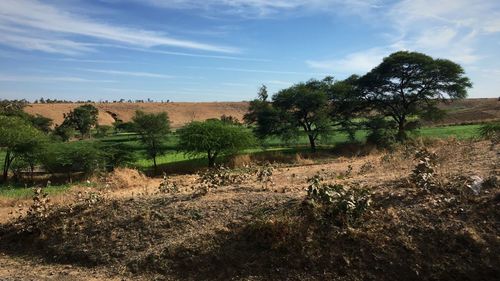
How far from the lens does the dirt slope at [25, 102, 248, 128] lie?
10650 centimetres

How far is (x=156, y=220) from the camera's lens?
28.0ft

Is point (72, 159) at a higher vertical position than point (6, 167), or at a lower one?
higher

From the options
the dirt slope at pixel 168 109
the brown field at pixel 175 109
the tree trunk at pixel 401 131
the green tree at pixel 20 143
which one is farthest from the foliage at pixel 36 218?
the dirt slope at pixel 168 109

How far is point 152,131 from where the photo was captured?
4062 centimetres

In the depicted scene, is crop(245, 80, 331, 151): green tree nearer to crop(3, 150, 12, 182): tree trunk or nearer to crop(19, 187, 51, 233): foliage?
crop(3, 150, 12, 182): tree trunk

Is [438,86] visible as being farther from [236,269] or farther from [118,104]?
[118,104]

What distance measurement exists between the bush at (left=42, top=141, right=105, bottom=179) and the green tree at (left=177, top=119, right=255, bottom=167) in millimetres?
6758

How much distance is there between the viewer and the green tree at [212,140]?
119 ft

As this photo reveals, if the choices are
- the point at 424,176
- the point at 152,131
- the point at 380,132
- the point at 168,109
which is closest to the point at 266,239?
the point at 424,176

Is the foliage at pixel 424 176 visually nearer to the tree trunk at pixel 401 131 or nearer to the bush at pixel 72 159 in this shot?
the bush at pixel 72 159

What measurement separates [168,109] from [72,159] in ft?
291

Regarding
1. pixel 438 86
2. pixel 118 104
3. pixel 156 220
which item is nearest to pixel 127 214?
pixel 156 220

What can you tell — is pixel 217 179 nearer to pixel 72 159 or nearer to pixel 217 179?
pixel 217 179

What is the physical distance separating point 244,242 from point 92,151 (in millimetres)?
28080
